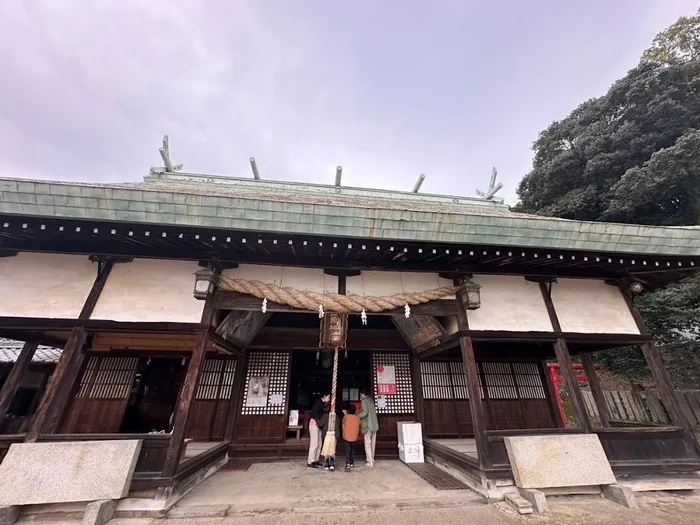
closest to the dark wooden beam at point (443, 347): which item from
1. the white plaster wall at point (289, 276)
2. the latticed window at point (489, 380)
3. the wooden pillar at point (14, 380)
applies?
the latticed window at point (489, 380)

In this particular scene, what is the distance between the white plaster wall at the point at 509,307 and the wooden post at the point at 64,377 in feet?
19.0

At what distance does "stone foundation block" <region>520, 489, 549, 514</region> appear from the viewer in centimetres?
356

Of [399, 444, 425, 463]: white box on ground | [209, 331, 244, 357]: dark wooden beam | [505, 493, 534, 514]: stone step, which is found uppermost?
[209, 331, 244, 357]: dark wooden beam

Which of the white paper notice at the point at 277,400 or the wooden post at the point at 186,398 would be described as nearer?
the wooden post at the point at 186,398

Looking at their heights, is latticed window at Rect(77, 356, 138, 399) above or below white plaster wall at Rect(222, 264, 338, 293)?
below

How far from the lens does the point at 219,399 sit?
650cm

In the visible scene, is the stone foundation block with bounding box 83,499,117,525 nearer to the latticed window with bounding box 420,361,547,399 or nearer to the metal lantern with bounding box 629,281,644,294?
the latticed window with bounding box 420,361,547,399

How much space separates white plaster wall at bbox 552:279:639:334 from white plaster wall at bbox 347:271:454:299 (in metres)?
2.12

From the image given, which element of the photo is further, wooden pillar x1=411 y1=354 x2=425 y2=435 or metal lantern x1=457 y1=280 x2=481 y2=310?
wooden pillar x1=411 y1=354 x2=425 y2=435

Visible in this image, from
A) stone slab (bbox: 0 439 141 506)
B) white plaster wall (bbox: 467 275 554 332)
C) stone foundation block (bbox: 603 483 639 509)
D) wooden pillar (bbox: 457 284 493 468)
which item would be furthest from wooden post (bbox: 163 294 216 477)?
stone foundation block (bbox: 603 483 639 509)

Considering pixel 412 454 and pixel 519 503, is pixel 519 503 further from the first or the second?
pixel 412 454

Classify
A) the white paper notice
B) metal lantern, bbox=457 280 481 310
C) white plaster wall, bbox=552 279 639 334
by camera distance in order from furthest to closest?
the white paper notice → white plaster wall, bbox=552 279 639 334 → metal lantern, bbox=457 280 481 310

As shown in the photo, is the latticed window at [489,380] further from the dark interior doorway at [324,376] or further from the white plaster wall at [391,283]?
the white plaster wall at [391,283]

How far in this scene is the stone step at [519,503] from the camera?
3.54 metres
